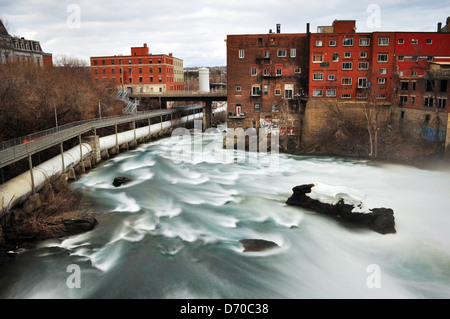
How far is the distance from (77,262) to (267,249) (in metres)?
9.35

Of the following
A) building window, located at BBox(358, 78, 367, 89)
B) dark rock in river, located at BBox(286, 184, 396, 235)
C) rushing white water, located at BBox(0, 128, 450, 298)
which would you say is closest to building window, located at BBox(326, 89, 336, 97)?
building window, located at BBox(358, 78, 367, 89)

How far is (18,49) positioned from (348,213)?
68.9 meters

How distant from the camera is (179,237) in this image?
20.4 metres

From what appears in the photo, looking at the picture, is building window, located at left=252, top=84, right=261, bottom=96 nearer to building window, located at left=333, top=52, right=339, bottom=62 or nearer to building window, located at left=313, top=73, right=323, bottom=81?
A: building window, located at left=313, top=73, right=323, bottom=81

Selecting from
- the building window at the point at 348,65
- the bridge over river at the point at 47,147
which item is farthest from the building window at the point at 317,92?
the bridge over river at the point at 47,147

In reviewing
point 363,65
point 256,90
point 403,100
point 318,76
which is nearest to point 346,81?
point 363,65

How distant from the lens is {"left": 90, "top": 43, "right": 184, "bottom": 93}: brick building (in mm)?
82312

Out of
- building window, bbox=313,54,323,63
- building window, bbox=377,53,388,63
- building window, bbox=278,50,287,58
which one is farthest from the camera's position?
building window, bbox=278,50,287,58

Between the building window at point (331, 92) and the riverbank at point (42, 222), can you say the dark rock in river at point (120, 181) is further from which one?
the building window at point (331, 92)

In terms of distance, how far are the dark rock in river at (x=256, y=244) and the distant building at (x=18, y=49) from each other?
52.3m

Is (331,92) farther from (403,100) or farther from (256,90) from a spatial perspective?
(256,90)

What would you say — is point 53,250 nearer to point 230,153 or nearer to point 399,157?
point 230,153

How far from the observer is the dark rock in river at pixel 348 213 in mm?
21156

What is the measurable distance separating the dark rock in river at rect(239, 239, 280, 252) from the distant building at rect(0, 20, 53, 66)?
2058 inches
